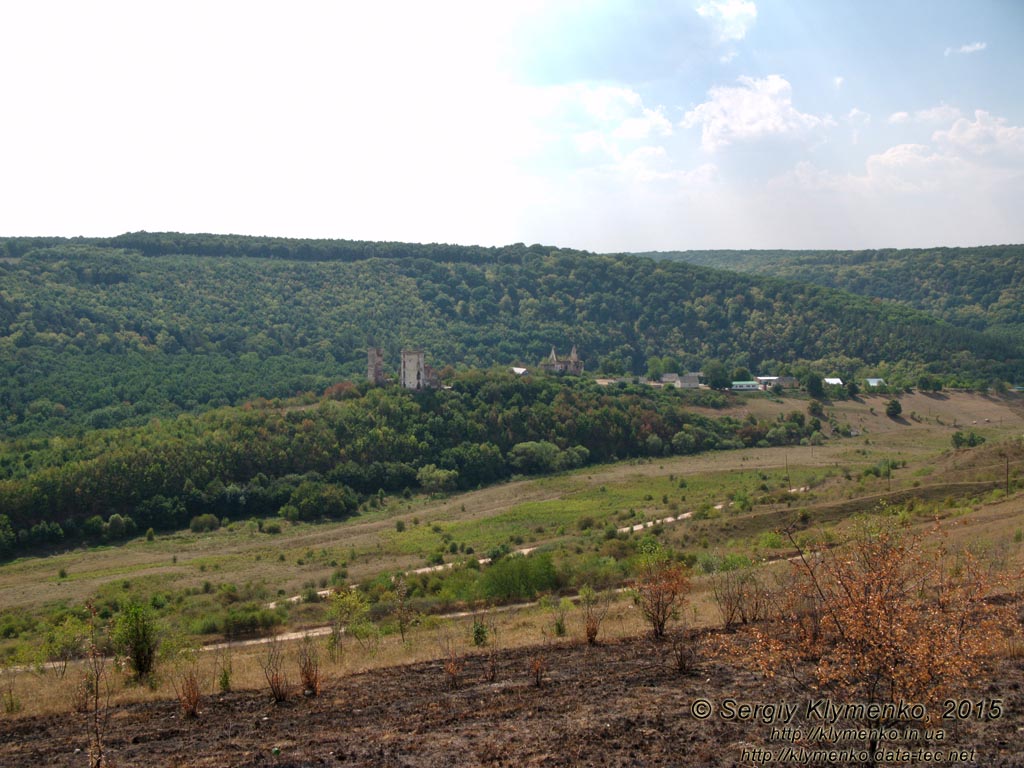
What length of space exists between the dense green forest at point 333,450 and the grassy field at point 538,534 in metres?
2.61

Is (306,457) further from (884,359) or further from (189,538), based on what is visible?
(884,359)

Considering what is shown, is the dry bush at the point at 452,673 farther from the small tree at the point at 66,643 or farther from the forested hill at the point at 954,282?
the forested hill at the point at 954,282

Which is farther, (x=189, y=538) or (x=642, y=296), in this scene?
(x=642, y=296)

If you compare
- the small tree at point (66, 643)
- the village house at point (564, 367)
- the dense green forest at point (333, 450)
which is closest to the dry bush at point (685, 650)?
the small tree at point (66, 643)

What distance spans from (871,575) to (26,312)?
9556 cm

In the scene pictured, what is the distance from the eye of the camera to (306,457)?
56.4 meters

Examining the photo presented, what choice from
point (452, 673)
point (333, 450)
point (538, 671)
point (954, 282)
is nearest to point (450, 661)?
point (452, 673)

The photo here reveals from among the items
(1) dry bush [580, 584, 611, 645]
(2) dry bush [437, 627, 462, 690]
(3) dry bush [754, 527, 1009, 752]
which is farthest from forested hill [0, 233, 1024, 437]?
(3) dry bush [754, 527, 1009, 752]

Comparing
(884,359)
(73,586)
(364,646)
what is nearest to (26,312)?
(73,586)

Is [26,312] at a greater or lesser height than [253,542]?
greater

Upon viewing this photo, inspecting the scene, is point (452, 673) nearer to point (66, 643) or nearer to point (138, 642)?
point (138, 642)

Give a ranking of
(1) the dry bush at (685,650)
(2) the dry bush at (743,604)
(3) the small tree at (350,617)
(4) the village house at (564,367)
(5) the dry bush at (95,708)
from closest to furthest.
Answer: (5) the dry bush at (95,708) < (1) the dry bush at (685,650) < (2) the dry bush at (743,604) < (3) the small tree at (350,617) < (4) the village house at (564,367)

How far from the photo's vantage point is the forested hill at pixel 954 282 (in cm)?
14275

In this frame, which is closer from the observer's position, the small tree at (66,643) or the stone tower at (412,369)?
the small tree at (66,643)
